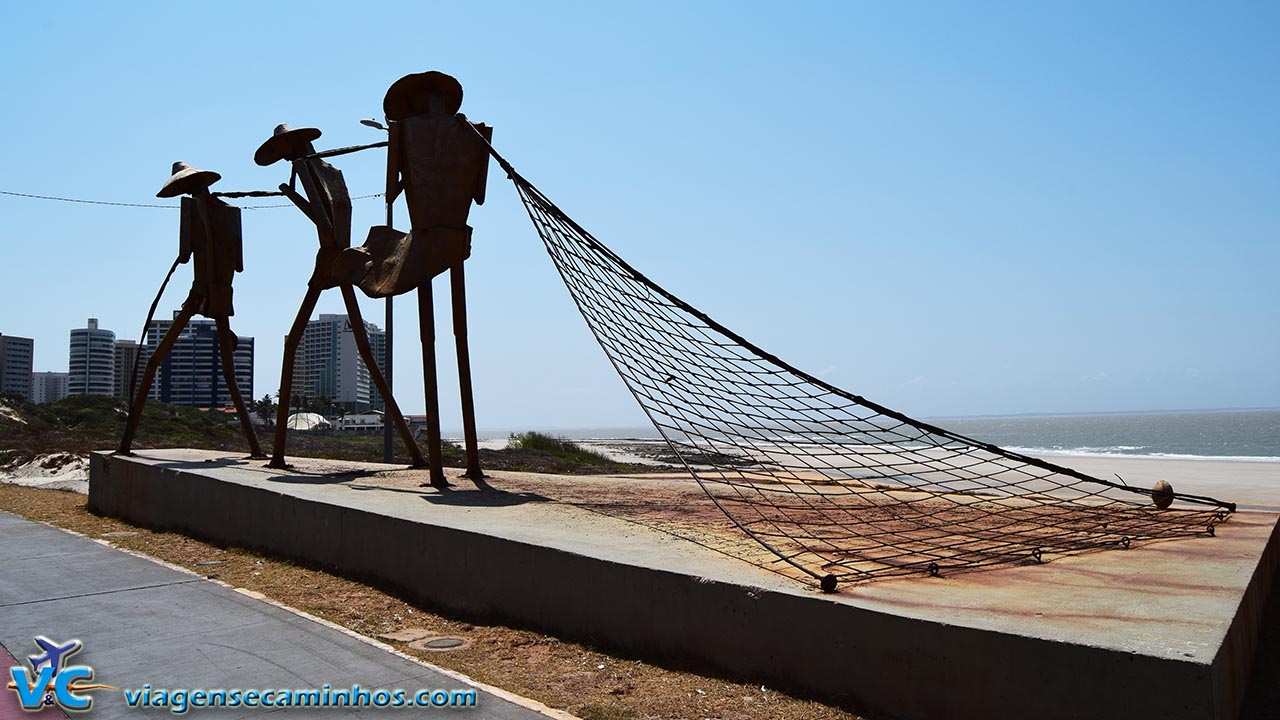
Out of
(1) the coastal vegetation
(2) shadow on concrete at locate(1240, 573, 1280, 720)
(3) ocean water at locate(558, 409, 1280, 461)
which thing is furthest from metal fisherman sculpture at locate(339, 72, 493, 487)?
(3) ocean water at locate(558, 409, 1280, 461)

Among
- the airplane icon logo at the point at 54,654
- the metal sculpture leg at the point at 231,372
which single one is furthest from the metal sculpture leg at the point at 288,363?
the airplane icon logo at the point at 54,654

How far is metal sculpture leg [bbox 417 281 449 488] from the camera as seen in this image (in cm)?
725

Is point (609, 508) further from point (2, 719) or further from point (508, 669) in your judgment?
point (2, 719)

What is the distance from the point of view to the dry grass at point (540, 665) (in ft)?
11.2

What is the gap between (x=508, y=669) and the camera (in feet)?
13.2

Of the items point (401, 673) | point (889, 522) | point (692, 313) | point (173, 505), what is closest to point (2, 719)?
point (401, 673)

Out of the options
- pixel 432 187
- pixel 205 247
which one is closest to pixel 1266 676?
pixel 432 187

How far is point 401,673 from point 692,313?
8.49 ft

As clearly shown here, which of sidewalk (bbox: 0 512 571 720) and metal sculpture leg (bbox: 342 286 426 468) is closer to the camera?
sidewalk (bbox: 0 512 571 720)

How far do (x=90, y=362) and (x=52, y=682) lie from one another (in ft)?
323

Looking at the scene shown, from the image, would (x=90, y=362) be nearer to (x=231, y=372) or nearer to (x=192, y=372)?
(x=192, y=372)

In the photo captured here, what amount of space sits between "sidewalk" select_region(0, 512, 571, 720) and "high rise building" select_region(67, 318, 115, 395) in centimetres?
9206

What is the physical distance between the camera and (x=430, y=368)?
725cm

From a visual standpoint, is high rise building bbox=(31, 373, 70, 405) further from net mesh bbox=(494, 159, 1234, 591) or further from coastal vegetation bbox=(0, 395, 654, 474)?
net mesh bbox=(494, 159, 1234, 591)
